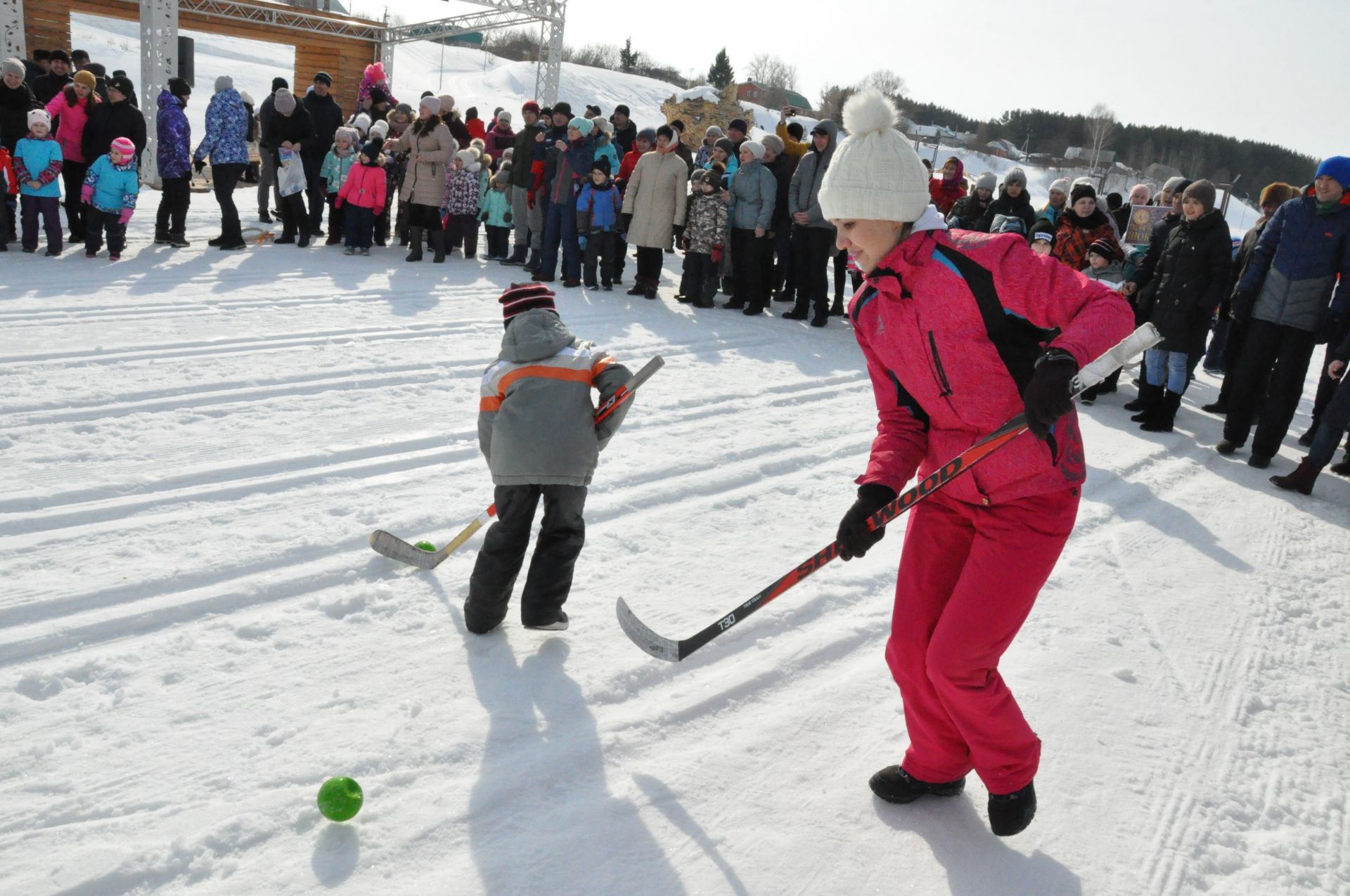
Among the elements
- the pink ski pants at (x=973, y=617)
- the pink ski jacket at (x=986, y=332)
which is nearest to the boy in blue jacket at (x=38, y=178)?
the pink ski jacket at (x=986, y=332)

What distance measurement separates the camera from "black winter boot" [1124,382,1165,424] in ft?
24.3

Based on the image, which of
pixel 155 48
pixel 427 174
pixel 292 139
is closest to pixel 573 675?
pixel 427 174

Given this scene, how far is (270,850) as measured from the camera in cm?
237

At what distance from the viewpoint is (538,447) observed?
3.31 meters

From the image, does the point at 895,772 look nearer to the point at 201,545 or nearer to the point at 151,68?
the point at 201,545

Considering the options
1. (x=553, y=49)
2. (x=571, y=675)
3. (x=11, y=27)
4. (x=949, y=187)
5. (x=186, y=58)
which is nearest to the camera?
(x=571, y=675)

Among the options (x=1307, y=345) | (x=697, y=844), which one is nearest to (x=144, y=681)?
(x=697, y=844)

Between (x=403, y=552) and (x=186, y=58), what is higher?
(x=186, y=58)

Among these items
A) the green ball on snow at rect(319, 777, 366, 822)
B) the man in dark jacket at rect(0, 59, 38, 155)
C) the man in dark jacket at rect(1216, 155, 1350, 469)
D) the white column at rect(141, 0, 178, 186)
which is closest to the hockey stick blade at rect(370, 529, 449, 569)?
the green ball on snow at rect(319, 777, 366, 822)

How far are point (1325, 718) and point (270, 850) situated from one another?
3.60 m

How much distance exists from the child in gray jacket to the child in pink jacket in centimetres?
803

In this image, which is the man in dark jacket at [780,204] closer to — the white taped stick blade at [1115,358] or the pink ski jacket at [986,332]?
the pink ski jacket at [986,332]

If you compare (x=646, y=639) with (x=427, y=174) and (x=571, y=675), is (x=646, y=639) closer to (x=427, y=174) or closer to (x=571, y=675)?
(x=571, y=675)

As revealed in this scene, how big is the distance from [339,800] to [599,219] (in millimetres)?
8325
